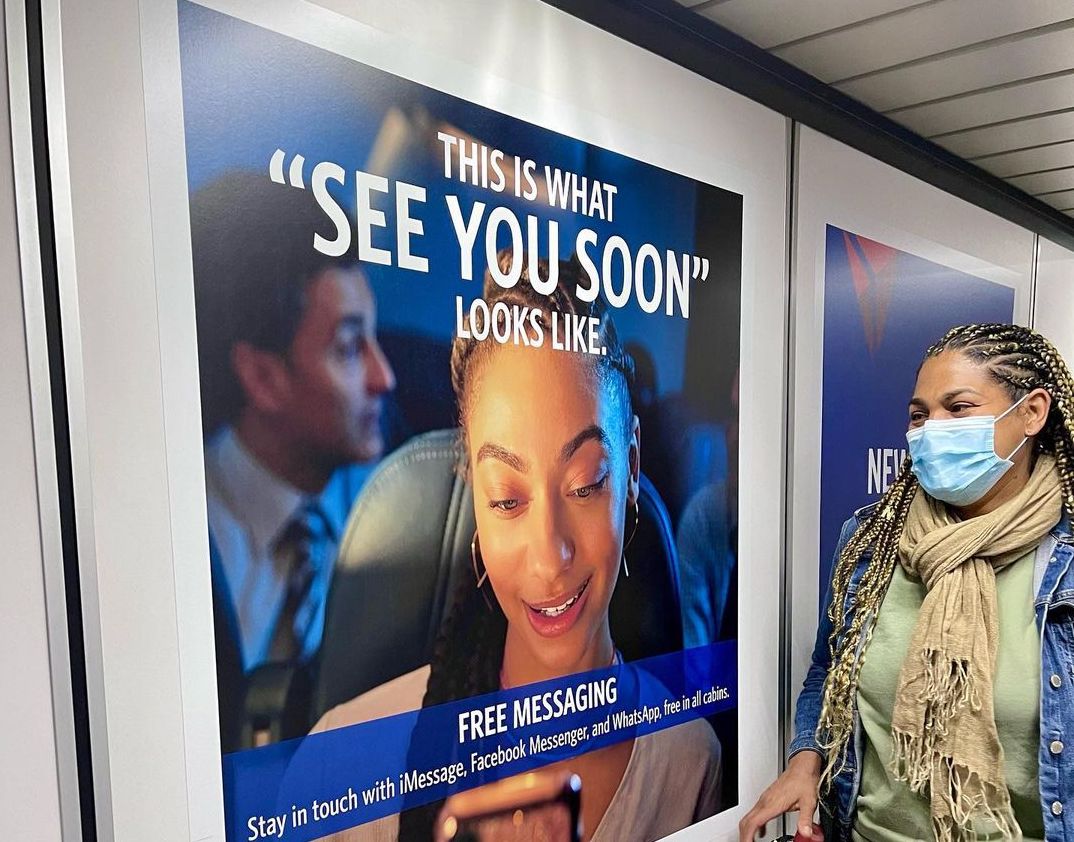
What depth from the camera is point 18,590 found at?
77cm

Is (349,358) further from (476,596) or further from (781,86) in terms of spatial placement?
(781,86)

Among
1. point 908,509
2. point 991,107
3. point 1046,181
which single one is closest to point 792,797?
point 908,509

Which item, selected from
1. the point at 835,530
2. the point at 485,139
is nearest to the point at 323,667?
the point at 485,139

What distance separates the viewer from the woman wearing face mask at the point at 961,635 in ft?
4.29

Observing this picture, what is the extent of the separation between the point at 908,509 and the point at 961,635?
31cm

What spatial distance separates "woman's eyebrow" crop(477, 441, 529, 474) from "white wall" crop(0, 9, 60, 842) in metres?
0.56

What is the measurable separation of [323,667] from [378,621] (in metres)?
0.09

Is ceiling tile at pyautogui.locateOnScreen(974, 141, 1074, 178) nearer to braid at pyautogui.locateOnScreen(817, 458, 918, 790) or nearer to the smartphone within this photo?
braid at pyautogui.locateOnScreen(817, 458, 918, 790)

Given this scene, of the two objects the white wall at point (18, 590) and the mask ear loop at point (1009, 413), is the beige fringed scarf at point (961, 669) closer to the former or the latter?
the mask ear loop at point (1009, 413)

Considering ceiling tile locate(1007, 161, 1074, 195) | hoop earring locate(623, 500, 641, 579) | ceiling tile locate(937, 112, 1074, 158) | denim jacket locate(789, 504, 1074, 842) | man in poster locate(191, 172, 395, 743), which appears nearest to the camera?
man in poster locate(191, 172, 395, 743)

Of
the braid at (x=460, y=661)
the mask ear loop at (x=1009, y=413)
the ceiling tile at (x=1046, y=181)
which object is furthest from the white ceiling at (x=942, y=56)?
the braid at (x=460, y=661)

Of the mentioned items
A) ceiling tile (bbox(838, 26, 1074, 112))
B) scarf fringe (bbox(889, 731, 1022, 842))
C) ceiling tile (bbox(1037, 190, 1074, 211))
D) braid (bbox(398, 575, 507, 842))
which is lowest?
scarf fringe (bbox(889, 731, 1022, 842))

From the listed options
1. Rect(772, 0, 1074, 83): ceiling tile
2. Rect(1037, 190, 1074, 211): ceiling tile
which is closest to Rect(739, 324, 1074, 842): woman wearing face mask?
Rect(772, 0, 1074, 83): ceiling tile

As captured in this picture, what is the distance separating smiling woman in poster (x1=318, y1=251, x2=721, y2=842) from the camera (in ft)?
3.79
